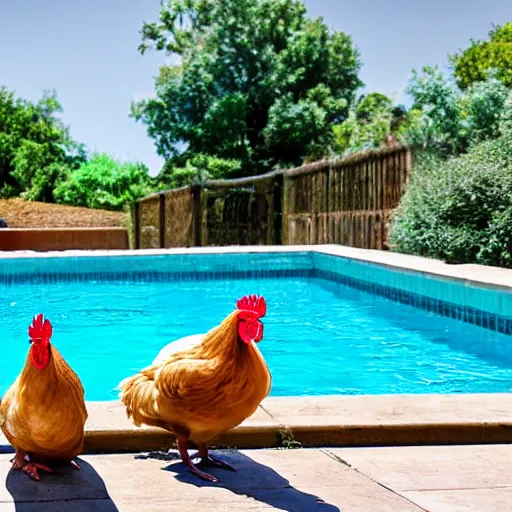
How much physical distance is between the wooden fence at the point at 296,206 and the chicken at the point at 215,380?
9.53 metres

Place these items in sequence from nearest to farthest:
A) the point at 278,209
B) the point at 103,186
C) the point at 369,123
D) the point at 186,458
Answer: the point at 186,458 → the point at 278,209 → the point at 103,186 → the point at 369,123

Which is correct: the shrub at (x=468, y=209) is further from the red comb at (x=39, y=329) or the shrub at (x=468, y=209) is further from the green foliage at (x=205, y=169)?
the green foliage at (x=205, y=169)

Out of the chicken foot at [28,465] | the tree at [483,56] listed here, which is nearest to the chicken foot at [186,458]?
the chicken foot at [28,465]

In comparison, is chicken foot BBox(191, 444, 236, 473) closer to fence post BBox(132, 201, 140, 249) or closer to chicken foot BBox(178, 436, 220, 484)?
chicken foot BBox(178, 436, 220, 484)

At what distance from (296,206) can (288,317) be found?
8.06 metres

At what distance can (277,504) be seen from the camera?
111 inches

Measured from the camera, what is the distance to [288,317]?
28.1 feet

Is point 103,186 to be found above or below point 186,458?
above

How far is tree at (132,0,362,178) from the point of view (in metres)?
28.9

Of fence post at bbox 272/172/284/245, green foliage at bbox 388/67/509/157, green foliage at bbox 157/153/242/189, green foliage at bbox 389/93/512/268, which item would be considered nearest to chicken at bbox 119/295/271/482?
green foliage at bbox 389/93/512/268

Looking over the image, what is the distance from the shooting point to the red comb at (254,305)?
298 cm

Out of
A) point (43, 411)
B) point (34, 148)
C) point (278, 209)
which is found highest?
point (34, 148)

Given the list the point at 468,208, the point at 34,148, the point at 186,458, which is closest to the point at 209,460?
the point at 186,458

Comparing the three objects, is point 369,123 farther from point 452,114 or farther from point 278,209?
point 452,114
